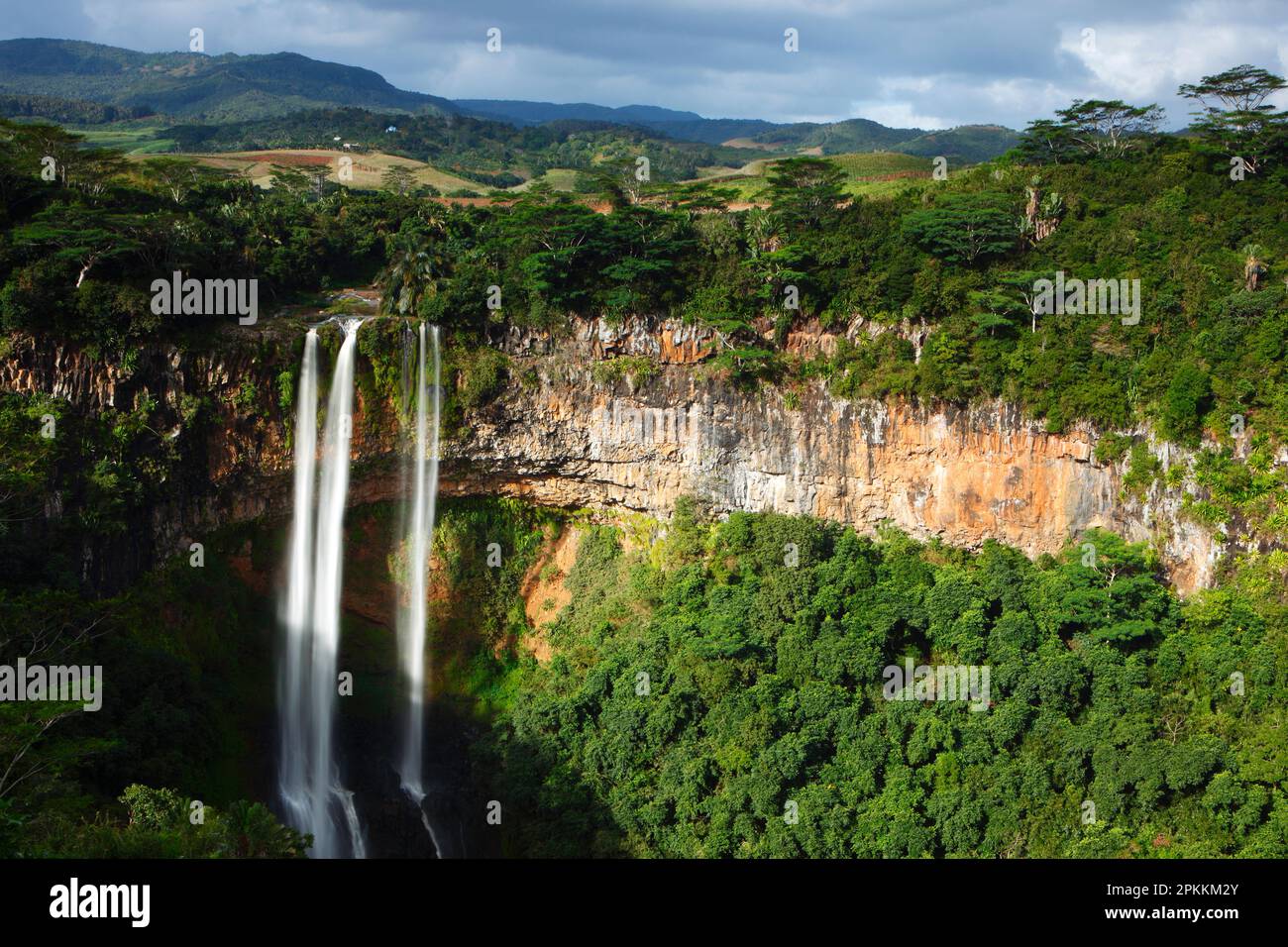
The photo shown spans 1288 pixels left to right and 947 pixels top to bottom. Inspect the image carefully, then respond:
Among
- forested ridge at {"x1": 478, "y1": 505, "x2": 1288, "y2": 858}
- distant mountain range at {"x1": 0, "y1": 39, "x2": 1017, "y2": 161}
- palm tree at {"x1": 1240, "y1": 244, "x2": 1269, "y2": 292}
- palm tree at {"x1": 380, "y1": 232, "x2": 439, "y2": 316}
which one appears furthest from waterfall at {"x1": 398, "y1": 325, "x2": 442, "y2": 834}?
distant mountain range at {"x1": 0, "y1": 39, "x2": 1017, "y2": 161}

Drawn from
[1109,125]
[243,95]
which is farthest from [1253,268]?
[243,95]

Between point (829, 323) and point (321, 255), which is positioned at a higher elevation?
point (321, 255)

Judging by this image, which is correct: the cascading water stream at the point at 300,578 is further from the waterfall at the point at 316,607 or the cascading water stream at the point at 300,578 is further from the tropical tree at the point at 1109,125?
the tropical tree at the point at 1109,125

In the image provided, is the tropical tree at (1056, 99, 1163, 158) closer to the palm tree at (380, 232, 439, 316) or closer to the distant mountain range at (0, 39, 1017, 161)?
the palm tree at (380, 232, 439, 316)

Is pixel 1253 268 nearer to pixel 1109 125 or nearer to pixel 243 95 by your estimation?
pixel 1109 125
